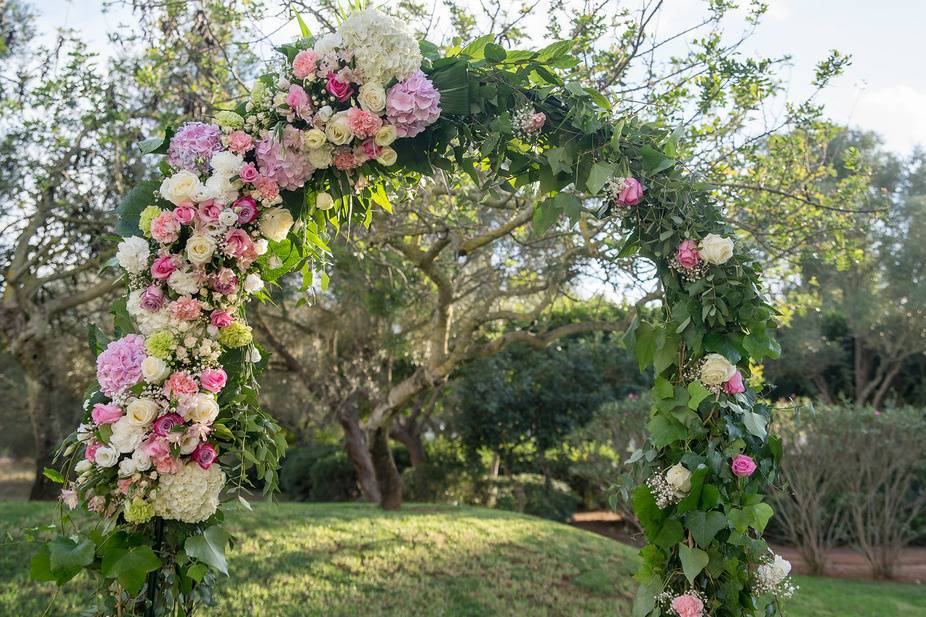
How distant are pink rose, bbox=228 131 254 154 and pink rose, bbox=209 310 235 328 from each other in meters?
0.56

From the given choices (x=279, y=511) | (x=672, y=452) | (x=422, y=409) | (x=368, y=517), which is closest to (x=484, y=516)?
(x=368, y=517)

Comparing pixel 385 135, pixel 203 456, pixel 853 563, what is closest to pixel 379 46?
pixel 385 135

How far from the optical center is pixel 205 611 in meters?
4.79

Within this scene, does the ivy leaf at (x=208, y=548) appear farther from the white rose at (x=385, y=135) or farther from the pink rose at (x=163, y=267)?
the white rose at (x=385, y=135)

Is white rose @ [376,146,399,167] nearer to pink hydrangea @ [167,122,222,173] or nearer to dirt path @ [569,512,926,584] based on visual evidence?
pink hydrangea @ [167,122,222,173]

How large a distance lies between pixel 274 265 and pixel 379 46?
89 cm

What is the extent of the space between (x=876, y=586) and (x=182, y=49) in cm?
892

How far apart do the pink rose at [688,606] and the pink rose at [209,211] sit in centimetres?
196

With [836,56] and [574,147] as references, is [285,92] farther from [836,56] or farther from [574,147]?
[836,56]

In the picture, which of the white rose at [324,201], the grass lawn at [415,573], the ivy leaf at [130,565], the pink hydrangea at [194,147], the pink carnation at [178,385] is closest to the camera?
the ivy leaf at [130,565]

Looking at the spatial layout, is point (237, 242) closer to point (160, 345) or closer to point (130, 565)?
point (160, 345)

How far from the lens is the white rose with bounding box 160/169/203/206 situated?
2352 millimetres

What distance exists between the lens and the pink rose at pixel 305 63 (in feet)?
7.84

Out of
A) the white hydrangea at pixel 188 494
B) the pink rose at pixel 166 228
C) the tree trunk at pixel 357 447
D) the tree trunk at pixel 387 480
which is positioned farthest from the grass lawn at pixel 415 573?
the pink rose at pixel 166 228
